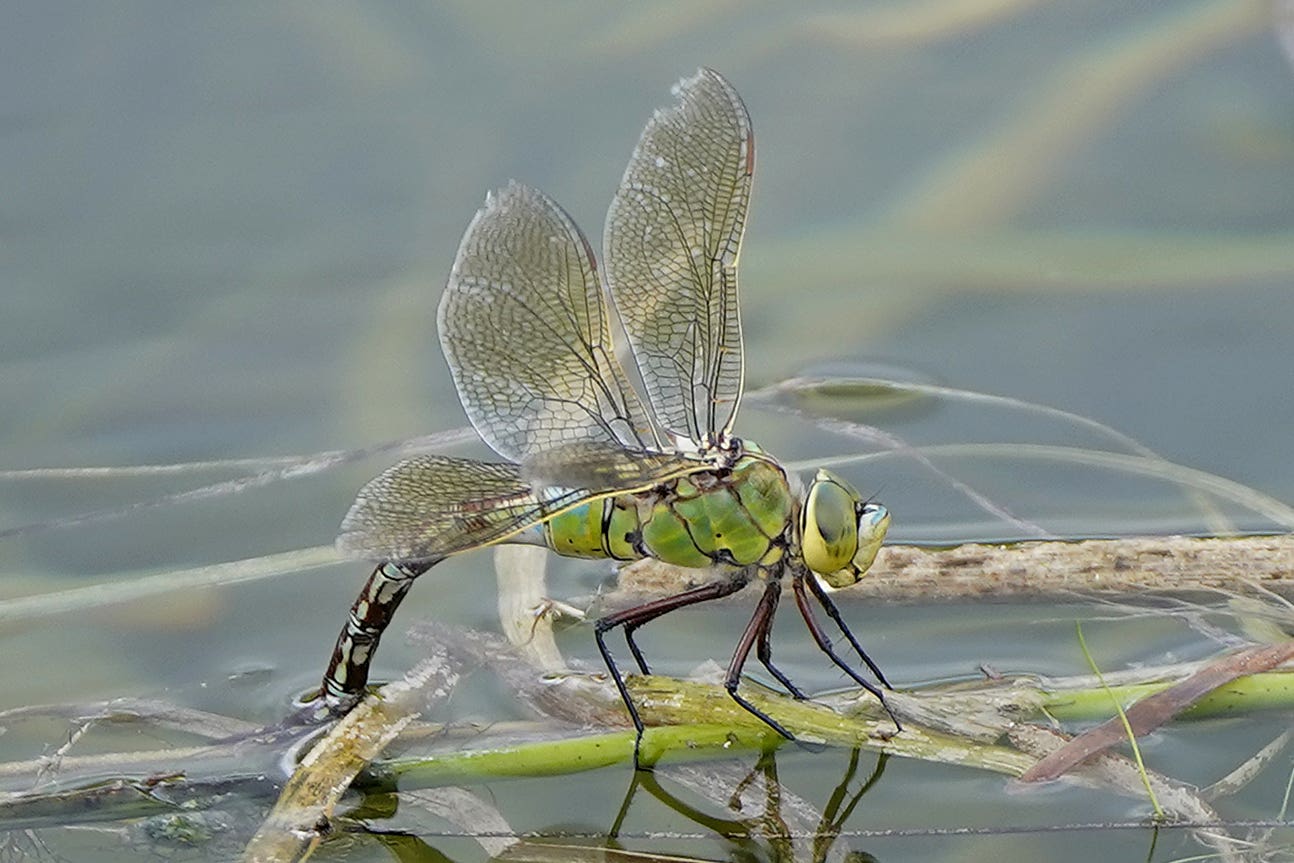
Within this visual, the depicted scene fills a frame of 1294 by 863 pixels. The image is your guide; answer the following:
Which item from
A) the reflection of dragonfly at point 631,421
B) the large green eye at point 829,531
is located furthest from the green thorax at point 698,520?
the large green eye at point 829,531

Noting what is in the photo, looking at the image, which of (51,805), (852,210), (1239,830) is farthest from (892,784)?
(852,210)

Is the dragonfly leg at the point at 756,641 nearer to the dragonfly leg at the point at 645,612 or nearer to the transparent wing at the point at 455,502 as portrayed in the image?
the dragonfly leg at the point at 645,612

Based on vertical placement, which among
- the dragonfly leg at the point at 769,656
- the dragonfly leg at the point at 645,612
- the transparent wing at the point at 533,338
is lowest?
the dragonfly leg at the point at 769,656

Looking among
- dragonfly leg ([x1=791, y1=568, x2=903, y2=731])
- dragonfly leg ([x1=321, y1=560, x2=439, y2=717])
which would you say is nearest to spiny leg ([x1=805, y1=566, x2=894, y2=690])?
dragonfly leg ([x1=791, y1=568, x2=903, y2=731])

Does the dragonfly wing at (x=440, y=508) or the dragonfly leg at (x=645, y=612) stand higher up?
the dragonfly wing at (x=440, y=508)

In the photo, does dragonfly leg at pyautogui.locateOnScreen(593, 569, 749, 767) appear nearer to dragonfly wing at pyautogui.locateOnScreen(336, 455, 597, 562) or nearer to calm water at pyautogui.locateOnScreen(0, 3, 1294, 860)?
calm water at pyautogui.locateOnScreen(0, 3, 1294, 860)

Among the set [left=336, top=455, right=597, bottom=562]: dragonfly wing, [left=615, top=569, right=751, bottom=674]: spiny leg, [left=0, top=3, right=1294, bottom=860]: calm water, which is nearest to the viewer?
[left=336, top=455, right=597, bottom=562]: dragonfly wing

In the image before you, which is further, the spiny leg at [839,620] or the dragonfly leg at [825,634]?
the spiny leg at [839,620]
